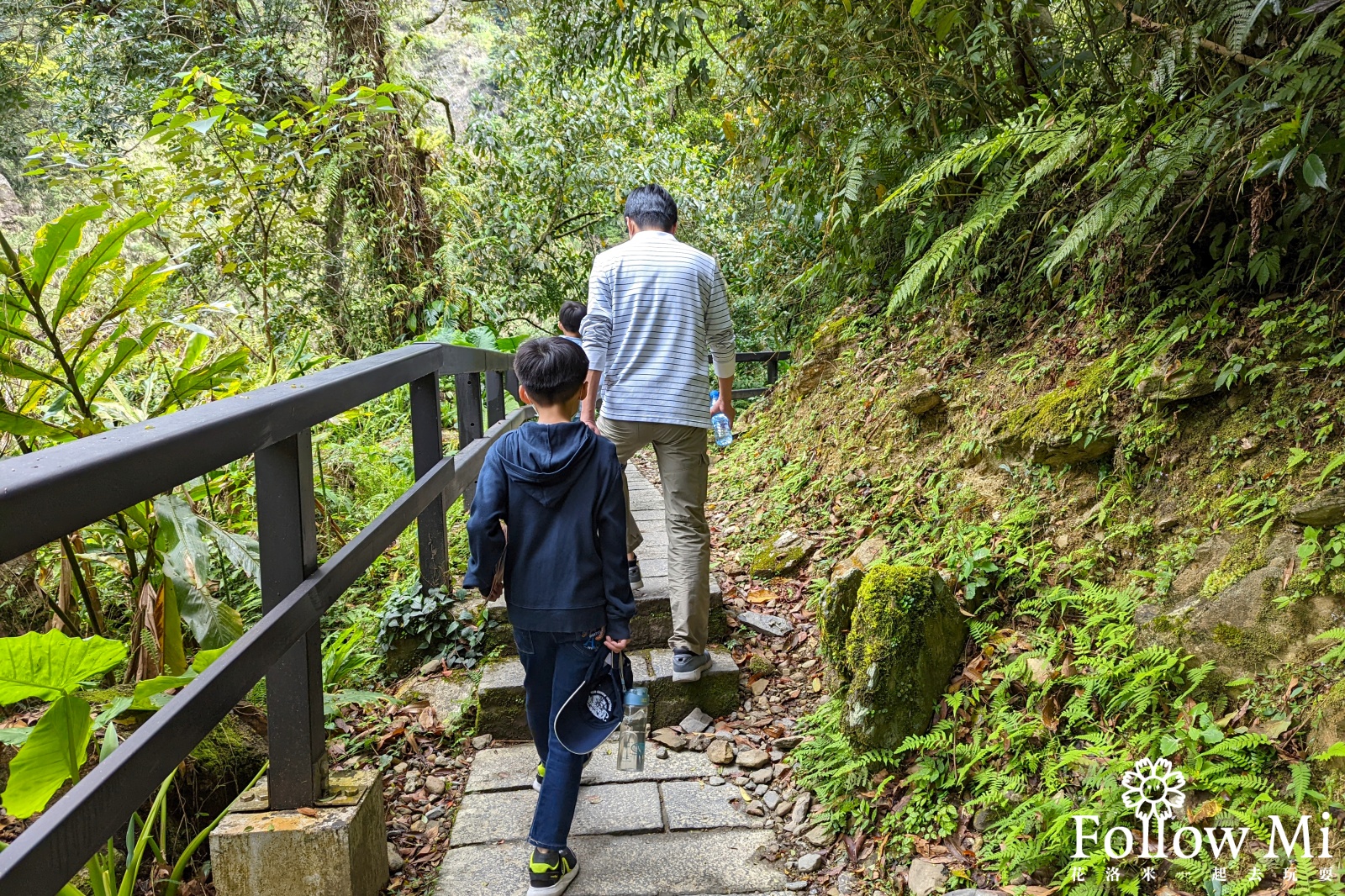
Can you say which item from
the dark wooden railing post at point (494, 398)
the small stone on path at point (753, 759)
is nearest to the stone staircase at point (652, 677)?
the small stone on path at point (753, 759)

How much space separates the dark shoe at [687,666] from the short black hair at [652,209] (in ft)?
6.25

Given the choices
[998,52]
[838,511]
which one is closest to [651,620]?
[838,511]

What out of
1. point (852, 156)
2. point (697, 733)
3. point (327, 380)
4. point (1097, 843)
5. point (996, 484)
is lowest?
point (697, 733)

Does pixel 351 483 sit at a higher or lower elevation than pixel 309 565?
lower

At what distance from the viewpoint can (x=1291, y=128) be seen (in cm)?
257

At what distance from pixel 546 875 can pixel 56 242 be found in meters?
2.38

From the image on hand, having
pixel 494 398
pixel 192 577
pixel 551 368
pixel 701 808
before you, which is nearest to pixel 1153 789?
pixel 701 808

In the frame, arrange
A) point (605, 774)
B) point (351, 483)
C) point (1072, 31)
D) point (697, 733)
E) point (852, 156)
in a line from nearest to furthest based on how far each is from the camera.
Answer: point (605, 774), point (697, 733), point (1072, 31), point (852, 156), point (351, 483)

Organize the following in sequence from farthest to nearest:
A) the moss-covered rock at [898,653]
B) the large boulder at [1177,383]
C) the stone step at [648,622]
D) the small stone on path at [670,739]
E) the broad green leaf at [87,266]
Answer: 1. the stone step at [648,622]
2. the small stone on path at [670,739]
3. the large boulder at [1177,383]
4. the moss-covered rock at [898,653]
5. the broad green leaf at [87,266]

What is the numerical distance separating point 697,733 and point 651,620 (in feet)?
1.99

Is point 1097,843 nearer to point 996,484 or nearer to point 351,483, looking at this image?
point 996,484

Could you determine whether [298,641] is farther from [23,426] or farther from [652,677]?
[652,677]

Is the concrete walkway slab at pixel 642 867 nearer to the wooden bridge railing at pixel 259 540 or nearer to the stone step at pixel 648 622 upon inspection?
the wooden bridge railing at pixel 259 540

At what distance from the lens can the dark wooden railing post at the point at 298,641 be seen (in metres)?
2.14
